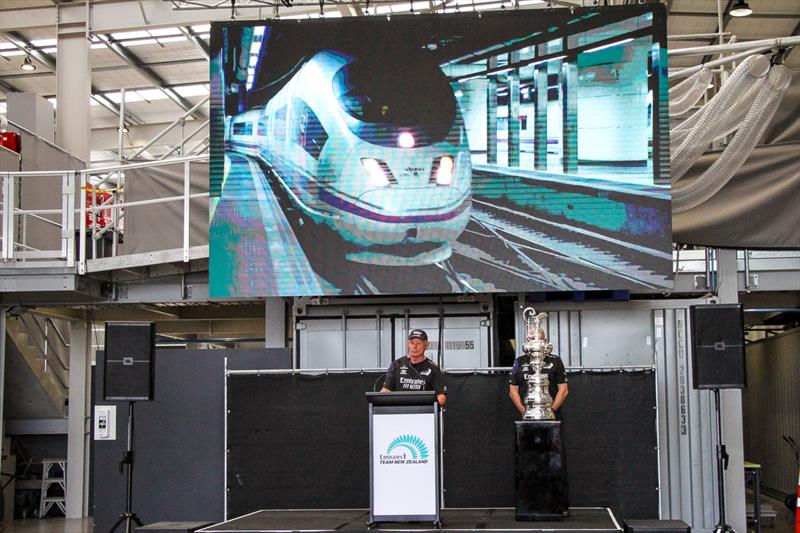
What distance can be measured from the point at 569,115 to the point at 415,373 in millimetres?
3310

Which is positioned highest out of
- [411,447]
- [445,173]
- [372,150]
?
[372,150]

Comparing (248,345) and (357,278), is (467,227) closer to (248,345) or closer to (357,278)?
(357,278)

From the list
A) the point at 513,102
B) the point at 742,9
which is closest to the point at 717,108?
the point at 513,102

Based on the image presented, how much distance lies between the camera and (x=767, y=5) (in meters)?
18.1

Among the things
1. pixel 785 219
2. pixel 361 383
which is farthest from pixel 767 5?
pixel 361 383

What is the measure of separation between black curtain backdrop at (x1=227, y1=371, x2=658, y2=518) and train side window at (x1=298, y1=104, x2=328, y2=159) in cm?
259

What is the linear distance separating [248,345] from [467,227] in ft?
40.5

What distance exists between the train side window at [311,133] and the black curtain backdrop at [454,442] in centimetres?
259

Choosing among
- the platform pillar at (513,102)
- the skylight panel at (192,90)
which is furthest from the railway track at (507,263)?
the skylight panel at (192,90)

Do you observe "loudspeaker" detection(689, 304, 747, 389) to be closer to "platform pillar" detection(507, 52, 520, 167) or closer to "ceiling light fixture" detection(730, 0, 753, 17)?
"platform pillar" detection(507, 52, 520, 167)

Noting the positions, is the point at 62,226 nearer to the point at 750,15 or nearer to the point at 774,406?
the point at 774,406

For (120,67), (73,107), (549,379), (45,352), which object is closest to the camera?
(549,379)

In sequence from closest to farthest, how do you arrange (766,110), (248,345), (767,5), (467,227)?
(766,110), (467,227), (767,5), (248,345)

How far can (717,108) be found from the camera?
10125 millimetres
